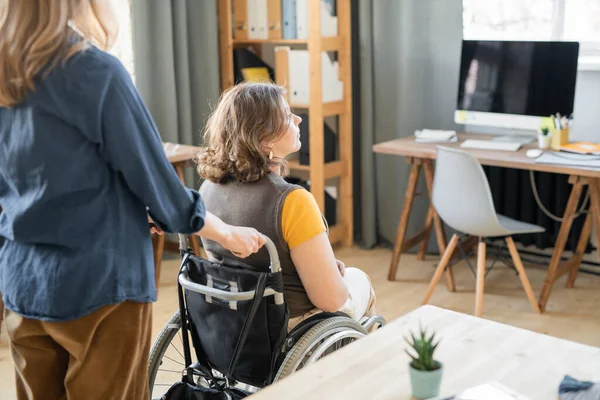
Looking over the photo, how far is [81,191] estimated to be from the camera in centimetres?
151

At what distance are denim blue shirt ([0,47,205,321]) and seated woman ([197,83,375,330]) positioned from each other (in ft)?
1.34

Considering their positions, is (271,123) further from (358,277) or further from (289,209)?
Result: (358,277)

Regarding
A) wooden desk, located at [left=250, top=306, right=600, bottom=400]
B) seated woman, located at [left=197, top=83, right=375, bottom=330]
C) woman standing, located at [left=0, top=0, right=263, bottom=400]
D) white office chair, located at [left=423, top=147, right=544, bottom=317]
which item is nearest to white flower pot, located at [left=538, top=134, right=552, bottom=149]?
white office chair, located at [left=423, top=147, right=544, bottom=317]

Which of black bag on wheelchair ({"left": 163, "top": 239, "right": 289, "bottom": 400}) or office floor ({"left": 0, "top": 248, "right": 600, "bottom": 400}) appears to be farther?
office floor ({"left": 0, "top": 248, "right": 600, "bottom": 400})

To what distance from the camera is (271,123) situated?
207 cm

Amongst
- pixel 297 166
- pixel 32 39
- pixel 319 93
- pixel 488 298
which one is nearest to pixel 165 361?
pixel 488 298

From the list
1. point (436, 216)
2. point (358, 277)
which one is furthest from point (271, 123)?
point (436, 216)

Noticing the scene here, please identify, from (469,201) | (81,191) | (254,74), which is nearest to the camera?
(81,191)

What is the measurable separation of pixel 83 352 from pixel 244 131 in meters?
0.73

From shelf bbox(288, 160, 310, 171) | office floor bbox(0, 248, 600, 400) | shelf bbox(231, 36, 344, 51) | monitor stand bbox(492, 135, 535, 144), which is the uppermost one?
shelf bbox(231, 36, 344, 51)

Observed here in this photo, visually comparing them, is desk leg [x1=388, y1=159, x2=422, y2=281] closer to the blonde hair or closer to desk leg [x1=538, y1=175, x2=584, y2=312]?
desk leg [x1=538, y1=175, x2=584, y2=312]

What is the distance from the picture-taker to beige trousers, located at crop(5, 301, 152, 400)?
60.9 inches

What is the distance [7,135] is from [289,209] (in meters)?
0.68

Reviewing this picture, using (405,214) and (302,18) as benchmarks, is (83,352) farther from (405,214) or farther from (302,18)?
(302,18)
